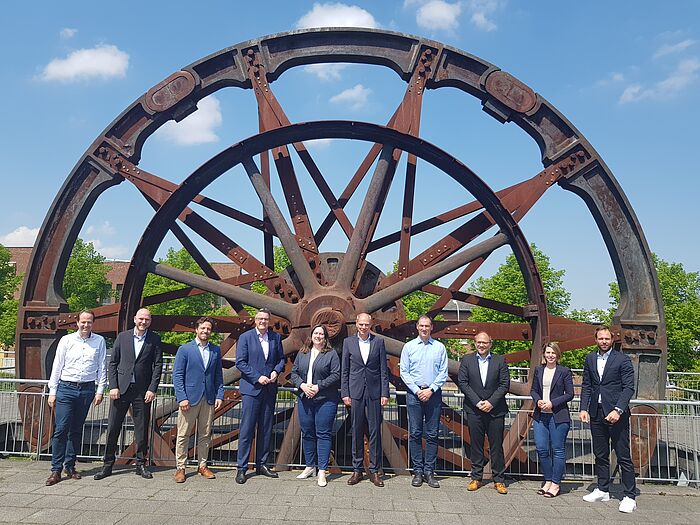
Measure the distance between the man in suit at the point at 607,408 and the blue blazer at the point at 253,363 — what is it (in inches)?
121

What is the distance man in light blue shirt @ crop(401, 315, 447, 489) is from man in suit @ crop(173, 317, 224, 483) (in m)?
1.96

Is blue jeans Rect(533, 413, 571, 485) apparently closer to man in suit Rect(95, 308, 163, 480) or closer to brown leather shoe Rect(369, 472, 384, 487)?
brown leather shoe Rect(369, 472, 384, 487)

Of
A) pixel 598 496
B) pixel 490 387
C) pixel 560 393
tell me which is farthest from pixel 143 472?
pixel 598 496

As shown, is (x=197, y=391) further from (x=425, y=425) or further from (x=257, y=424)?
(x=425, y=425)

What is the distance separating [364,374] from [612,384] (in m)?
2.33

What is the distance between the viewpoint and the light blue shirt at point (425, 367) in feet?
18.2

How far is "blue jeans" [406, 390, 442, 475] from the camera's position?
5.56 meters

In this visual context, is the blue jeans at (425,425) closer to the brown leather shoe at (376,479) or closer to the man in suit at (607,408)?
the brown leather shoe at (376,479)

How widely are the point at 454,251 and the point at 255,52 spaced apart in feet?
12.9

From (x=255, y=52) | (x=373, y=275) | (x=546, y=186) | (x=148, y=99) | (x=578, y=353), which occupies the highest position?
(x=255, y=52)

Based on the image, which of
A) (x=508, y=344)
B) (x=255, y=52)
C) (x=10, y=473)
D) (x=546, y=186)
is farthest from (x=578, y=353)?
(x=10, y=473)

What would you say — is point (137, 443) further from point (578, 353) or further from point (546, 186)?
point (578, 353)

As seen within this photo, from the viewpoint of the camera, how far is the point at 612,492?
5582 mm

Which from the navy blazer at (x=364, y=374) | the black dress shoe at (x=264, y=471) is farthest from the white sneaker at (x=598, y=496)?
the black dress shoe at (x=264, y=471)
